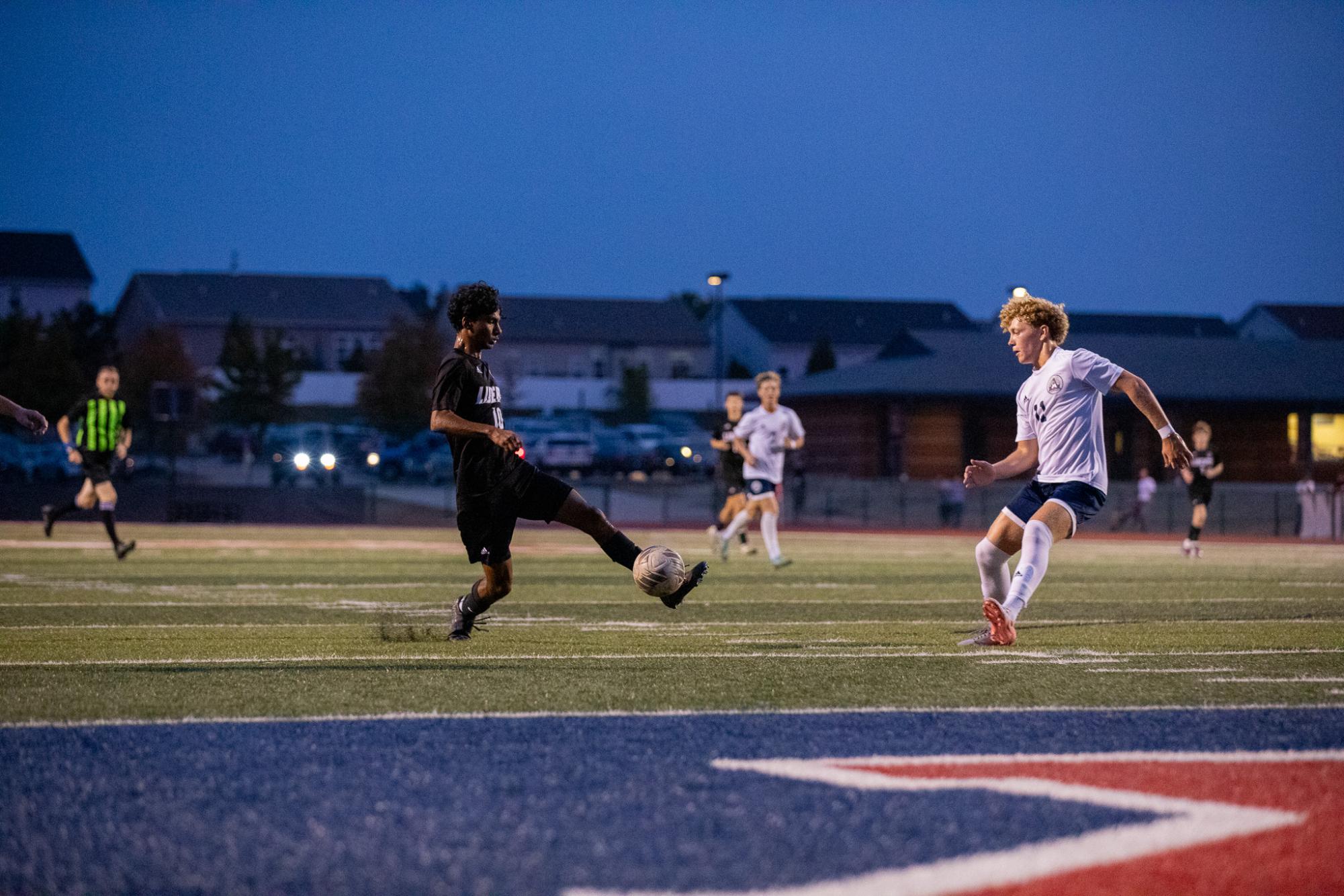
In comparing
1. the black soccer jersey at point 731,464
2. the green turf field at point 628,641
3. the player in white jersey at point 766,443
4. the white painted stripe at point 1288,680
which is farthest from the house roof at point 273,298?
the white painted stripe at point 1288,680

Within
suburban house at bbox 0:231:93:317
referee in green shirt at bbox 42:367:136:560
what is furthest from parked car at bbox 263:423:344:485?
suburban house at bbox 0:231:93:317

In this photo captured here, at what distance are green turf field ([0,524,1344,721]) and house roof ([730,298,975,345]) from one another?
260 ft

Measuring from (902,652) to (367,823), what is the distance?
5001 mm

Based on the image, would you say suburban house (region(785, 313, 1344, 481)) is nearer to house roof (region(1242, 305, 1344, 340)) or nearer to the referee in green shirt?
the referee in green shirt

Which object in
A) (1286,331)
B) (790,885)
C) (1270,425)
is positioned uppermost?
(1286,331)

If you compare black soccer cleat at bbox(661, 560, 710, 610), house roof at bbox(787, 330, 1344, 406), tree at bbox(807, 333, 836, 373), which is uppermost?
tree at bbox(807, 333, 836, 373)

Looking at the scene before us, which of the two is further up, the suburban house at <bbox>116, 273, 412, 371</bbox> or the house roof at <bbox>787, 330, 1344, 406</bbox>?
the suburban house at <bbox>116, 273, 412, 371</bbox>

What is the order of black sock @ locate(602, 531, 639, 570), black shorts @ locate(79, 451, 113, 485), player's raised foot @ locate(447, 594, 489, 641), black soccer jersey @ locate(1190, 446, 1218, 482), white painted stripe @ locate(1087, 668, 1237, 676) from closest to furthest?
white painted stripe @ locate(1087, 668, 1237, 676) → black sock @ locate(602, 531, 639, 570) → player's raised foot @ locate(447, 594, 489, 641) → black shorts @ locate(79, 451, 113, 485) → black soccer jersey @ locate(1190, 446, 1218, 482)

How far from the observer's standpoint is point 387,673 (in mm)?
7848

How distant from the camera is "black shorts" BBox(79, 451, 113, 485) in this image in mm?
18361

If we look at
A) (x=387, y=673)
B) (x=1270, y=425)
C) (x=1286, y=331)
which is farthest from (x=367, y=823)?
(x=1286, y=331)

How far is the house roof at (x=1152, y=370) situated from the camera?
5006cm

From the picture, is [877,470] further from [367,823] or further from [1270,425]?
[367,823]

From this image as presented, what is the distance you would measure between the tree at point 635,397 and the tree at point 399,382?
882 cm
